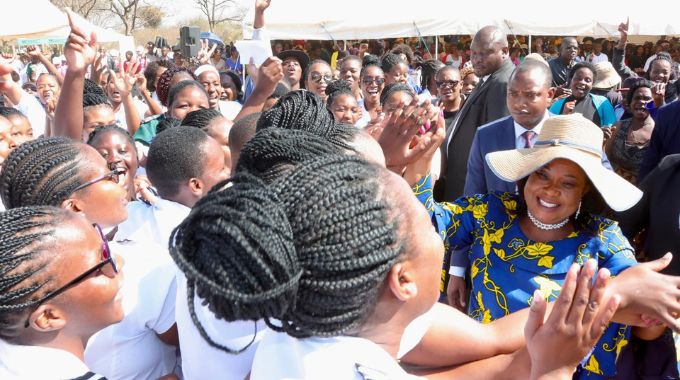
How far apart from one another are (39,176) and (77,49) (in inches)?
42.2

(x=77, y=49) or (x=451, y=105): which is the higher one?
(x=77, y=49)

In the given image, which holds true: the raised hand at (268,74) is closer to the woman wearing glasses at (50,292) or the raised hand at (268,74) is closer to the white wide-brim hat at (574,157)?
the white wide-brim hat at (574,157)

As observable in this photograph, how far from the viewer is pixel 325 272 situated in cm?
111

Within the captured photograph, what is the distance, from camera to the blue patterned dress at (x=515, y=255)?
2.12 meters

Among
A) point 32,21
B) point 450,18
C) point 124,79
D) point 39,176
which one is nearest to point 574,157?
point 39,176

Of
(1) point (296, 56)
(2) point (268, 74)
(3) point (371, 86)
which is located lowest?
(1) point (296, 56)

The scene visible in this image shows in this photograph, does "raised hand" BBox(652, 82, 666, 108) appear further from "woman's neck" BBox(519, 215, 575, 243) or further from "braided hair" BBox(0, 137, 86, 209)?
"braided hair" BBox(0, 137, 86, 209)

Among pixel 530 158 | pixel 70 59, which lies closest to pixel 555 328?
pixel 530 158

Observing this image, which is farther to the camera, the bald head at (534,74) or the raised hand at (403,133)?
the bald head at (534,74)

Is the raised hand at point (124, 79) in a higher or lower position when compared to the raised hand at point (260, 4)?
lower

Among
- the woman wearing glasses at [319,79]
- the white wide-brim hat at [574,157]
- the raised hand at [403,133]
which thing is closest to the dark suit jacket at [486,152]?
the white wide-brim hat at [574,157]

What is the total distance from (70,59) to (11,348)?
194cm

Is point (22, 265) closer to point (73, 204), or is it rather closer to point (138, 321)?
point (138, 321)

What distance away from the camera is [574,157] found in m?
2.15
